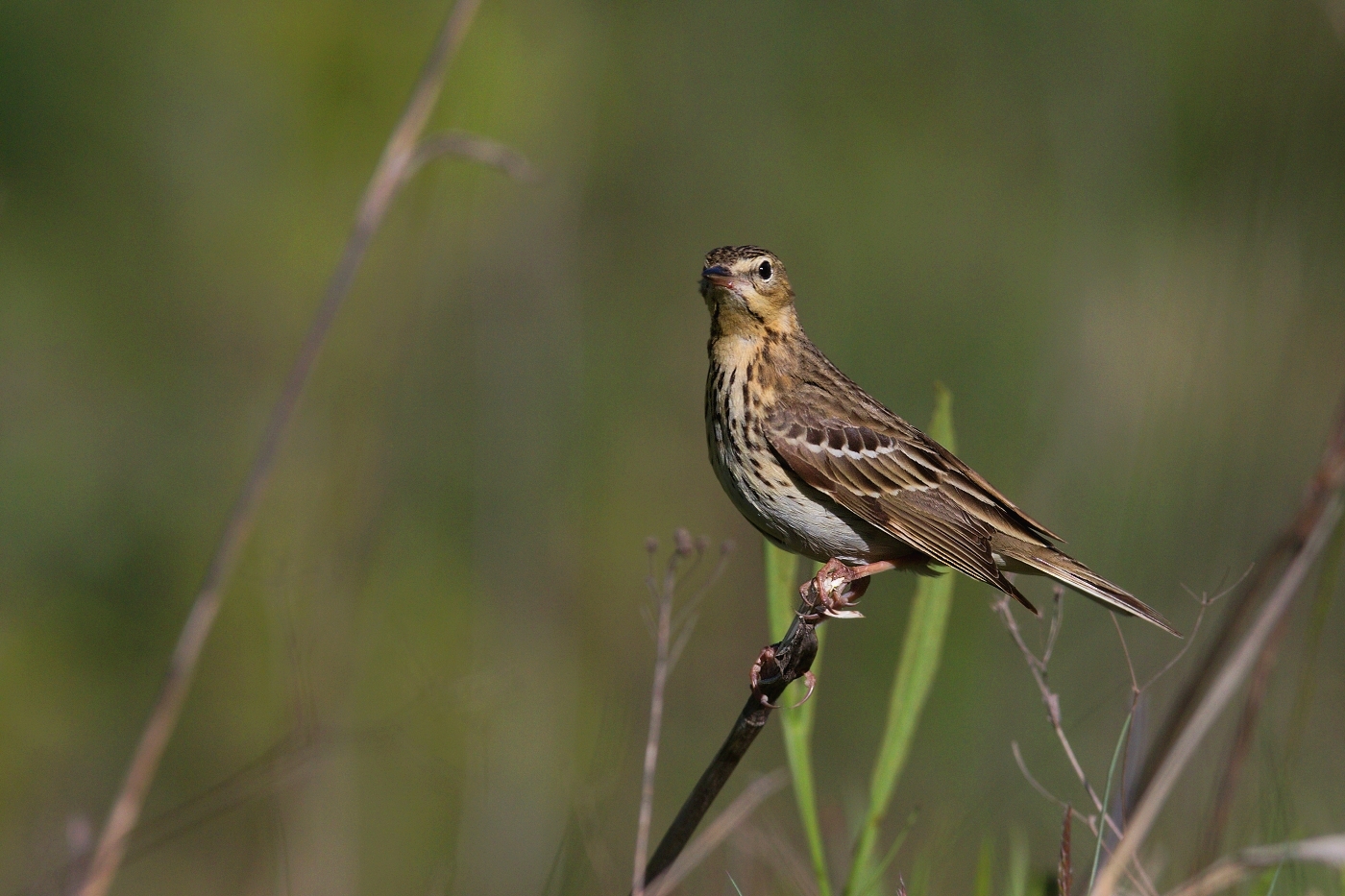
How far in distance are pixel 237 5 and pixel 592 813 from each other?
7.37 m

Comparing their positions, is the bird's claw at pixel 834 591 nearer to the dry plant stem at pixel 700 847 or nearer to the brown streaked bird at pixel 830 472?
the brown streaked bird at pixel 830 472

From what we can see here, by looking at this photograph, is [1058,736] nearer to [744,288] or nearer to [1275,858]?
[1275,858]

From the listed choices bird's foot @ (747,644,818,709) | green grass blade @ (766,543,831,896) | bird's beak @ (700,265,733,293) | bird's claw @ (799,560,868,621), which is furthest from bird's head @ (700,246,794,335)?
bird's foot @ (747,644,818,709)

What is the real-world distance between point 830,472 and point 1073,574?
2.68ft

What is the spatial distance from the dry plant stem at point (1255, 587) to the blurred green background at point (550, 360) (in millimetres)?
2408

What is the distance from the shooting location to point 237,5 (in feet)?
29.4

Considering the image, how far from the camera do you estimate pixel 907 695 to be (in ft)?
11.2

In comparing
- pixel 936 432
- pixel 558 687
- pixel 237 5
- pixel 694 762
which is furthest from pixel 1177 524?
pixel 237 5

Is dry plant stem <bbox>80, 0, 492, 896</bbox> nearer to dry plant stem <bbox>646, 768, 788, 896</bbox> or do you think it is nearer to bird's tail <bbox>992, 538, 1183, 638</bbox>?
dry plant stem <bbox>646, 768, 788, 896</bbox>

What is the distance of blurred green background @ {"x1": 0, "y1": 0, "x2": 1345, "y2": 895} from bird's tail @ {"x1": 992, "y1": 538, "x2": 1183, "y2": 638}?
4.12ft

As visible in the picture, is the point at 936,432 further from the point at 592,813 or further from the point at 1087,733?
the point at 1087,733

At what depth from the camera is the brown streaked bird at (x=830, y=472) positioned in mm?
4160

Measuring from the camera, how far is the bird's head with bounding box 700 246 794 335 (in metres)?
4.57

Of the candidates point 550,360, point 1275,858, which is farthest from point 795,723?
point 550,360
